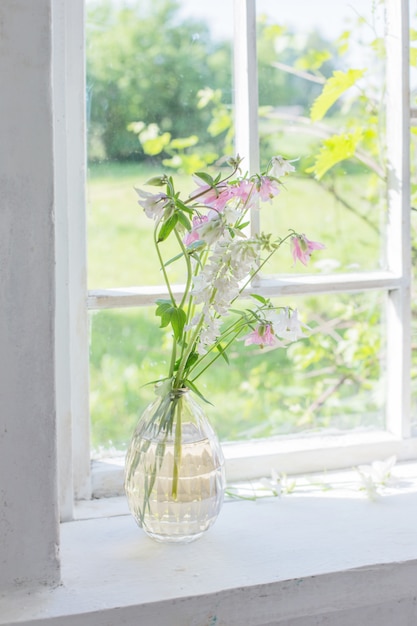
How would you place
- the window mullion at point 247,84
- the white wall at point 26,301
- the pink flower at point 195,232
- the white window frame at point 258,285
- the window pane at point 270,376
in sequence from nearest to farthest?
the white wall at point 26,301 < the pink flower at point 195,232 < the white window frame at point 258,285 < the window mullion at point 247,84 < the window pane at point 270,376

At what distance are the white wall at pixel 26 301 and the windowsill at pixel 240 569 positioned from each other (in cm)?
8

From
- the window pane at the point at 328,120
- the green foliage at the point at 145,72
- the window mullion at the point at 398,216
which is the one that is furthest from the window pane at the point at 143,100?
the window mullion at the point at 398,216

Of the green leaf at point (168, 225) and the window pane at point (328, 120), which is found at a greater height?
the window pane at point (328, 120)

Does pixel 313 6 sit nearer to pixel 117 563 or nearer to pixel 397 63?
pixel 397 63

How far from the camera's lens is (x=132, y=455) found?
1.27 m

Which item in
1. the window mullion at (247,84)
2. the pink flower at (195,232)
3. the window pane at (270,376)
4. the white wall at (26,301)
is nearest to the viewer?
the white wall at (26,301)

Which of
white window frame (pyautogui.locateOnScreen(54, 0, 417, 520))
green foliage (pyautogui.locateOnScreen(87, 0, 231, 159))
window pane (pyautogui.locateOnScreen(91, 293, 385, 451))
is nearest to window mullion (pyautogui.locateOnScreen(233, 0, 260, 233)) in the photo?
white window frame (pyautogui.locateOnScreen(54, 0, 417, 520))

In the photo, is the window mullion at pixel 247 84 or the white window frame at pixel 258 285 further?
the window mullion at pixel 247 84

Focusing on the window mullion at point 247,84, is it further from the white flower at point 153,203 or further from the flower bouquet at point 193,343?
the white flower at point 153,203

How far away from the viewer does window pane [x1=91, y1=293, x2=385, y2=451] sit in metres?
1.55

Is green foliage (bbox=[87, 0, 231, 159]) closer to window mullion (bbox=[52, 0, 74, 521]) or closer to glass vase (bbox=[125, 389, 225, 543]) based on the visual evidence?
window mullion (bbox=[52, 0, 74, 521])

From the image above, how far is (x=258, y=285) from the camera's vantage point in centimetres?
148

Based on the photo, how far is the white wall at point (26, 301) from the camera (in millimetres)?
1089

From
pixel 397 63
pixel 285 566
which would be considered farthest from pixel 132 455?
pixel 397 63
